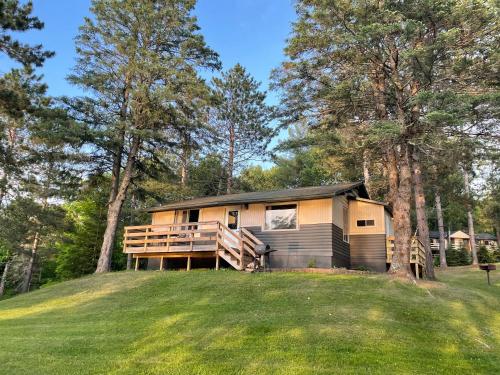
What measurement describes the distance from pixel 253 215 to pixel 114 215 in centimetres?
688

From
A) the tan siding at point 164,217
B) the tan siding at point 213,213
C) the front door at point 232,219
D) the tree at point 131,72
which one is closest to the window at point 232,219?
the front door at point 232,219

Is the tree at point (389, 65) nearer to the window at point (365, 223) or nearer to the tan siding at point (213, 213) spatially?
the window at point (365, 223)

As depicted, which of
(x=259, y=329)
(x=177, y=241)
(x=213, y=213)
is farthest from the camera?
(x=213, y=213)

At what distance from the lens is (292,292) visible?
959 centimetres

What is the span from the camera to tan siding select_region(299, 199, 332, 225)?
46.8ft

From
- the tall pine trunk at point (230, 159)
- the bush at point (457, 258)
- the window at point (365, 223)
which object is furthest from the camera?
the bush at point (457, 258)

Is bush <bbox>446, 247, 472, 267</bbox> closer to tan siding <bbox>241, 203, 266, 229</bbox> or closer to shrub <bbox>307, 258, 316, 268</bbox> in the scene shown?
shrub <bbox>307, 258, 316, 268</bbox>

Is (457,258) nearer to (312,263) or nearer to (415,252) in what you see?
(415,252)

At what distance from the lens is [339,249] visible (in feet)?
48.3

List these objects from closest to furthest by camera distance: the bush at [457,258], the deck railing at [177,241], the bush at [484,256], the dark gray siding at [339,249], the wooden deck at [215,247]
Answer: the wooden deck at [215,247] < the dark gray siding at [339,249] < the deck railing at [177,241] < the bush at [457,258] < the bush at [484,256]

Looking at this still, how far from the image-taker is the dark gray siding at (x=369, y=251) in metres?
15.4

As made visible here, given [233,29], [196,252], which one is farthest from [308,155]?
[196,252]

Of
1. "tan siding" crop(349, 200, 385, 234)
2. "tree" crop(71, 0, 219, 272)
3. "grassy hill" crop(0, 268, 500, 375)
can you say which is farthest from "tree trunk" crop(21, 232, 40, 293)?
"tan siding" crop(349, 200, 385, 234)

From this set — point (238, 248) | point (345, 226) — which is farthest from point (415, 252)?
point (238, 248)
